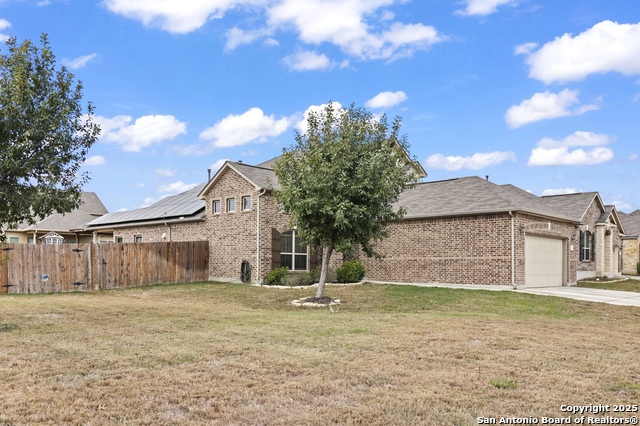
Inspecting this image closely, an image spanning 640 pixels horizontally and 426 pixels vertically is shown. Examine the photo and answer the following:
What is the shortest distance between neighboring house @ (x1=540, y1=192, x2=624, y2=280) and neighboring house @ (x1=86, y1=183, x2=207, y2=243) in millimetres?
20050

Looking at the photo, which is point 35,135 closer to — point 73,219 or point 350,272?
point 350,272

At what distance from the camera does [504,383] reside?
20.1ft

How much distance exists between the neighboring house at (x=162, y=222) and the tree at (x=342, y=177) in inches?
406

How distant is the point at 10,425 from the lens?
4.71 metres

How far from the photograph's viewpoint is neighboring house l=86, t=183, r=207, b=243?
84.5 ft

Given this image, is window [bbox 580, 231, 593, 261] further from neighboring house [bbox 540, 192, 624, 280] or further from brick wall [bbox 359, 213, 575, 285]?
brick wall [bbox 359, 213, 575, 285]

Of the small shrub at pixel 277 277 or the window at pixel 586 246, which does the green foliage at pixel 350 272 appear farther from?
the window at pixel 586 246

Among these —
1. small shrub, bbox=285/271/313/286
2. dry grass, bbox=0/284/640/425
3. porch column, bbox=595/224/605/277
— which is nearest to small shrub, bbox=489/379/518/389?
dry grass, bbox=0/284/640/425

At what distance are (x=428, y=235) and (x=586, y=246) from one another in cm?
1393

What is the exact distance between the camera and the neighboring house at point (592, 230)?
3002 cm

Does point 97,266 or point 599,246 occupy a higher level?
point 599,246

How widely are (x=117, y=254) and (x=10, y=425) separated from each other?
61.5ft

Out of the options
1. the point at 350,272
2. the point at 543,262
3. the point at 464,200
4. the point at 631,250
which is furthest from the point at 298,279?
the point at 631,250

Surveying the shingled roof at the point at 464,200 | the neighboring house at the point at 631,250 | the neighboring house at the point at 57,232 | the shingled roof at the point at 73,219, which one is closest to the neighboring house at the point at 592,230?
the shingled roof at the point at 464,200
